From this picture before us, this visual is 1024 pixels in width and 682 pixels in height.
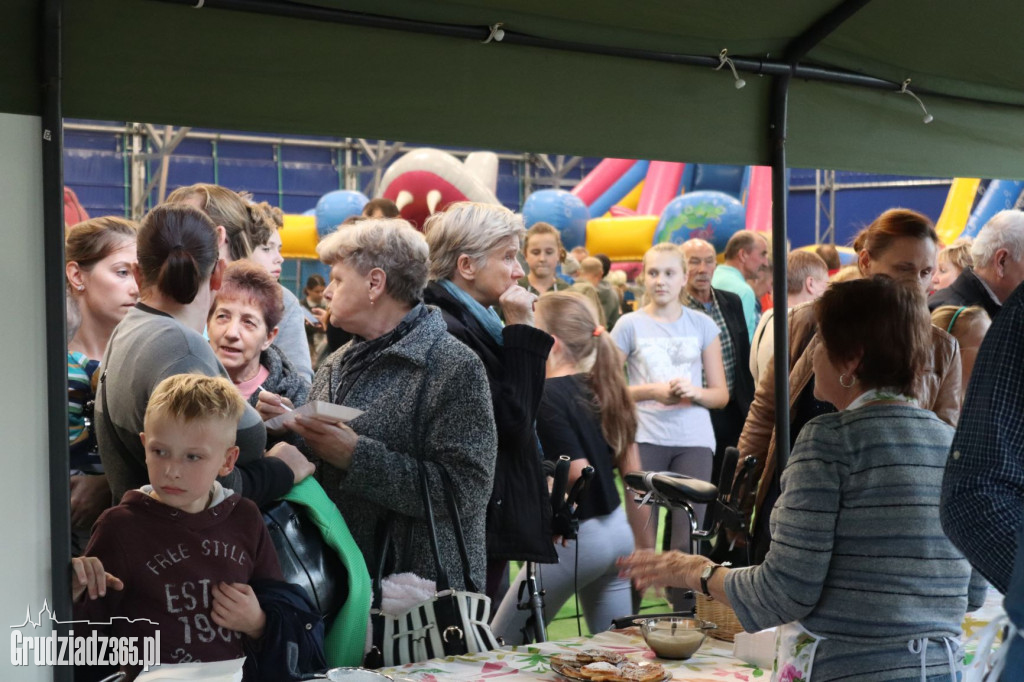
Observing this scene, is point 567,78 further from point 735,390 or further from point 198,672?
point 735,390

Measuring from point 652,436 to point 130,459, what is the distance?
2699mm

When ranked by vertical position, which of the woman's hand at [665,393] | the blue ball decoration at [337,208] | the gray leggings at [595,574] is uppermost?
the blue ball decoration at [337,208]

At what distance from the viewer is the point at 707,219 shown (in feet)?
28.3

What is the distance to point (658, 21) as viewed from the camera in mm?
2168

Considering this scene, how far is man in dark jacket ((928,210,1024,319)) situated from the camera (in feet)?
13.3

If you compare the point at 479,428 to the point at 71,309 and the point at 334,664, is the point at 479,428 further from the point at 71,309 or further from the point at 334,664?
the point at 71,309

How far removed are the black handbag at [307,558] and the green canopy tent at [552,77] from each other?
497 mm

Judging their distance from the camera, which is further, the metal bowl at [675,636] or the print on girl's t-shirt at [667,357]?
the print on girl's t-shirt at [667,357]

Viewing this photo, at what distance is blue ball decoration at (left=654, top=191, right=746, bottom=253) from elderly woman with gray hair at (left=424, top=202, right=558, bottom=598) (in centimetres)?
584

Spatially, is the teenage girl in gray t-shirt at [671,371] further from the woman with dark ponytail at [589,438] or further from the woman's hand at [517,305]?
the woman's hand at [517,305]

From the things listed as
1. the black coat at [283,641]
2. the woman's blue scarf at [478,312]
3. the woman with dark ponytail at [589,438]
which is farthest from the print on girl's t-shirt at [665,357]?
the black coat at [283,641]

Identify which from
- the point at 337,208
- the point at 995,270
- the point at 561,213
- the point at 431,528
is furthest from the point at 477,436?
the point at 561,213

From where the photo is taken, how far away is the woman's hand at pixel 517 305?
2793mm

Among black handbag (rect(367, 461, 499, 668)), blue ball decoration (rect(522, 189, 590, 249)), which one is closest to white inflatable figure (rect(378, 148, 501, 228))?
blue ball decoration (rect(522, 189, 590, 249))
